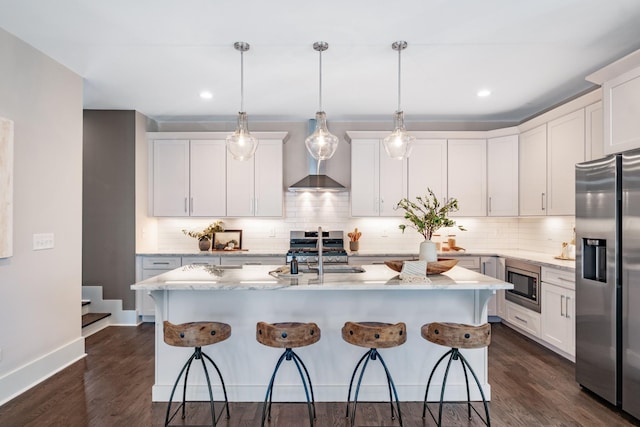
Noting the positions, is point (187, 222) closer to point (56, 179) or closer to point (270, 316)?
point (56, 179)

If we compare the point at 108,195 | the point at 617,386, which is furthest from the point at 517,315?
the point at 108,195

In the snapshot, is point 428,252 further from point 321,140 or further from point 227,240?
point 227,240

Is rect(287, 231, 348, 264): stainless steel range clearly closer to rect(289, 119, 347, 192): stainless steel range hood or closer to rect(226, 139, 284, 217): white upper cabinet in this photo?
rect(226, 139, 284, 217): white upper cabinet

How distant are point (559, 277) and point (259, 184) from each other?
3.67 meters

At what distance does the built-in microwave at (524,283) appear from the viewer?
13.1 feet

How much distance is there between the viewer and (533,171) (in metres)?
4.56

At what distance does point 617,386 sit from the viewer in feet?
8.68

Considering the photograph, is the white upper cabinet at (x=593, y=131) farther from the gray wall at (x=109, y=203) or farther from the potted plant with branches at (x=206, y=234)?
the gray wall at (x=109, y=203)

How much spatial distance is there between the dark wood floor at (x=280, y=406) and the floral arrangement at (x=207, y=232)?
1.84m

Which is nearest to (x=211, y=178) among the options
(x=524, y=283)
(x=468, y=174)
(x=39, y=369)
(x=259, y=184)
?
(x=259, y=184)

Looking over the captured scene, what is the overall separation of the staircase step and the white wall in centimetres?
69

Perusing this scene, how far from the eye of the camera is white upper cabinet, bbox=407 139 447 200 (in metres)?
5.12

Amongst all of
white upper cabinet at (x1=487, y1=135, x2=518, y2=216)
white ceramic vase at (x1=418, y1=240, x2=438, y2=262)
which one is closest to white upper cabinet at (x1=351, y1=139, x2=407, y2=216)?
white upper cabinet at (x1=487, y1=135, x2=518, y2=216)

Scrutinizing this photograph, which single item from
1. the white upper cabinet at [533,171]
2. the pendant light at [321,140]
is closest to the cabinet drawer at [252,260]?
the pendant light at [321,140]
